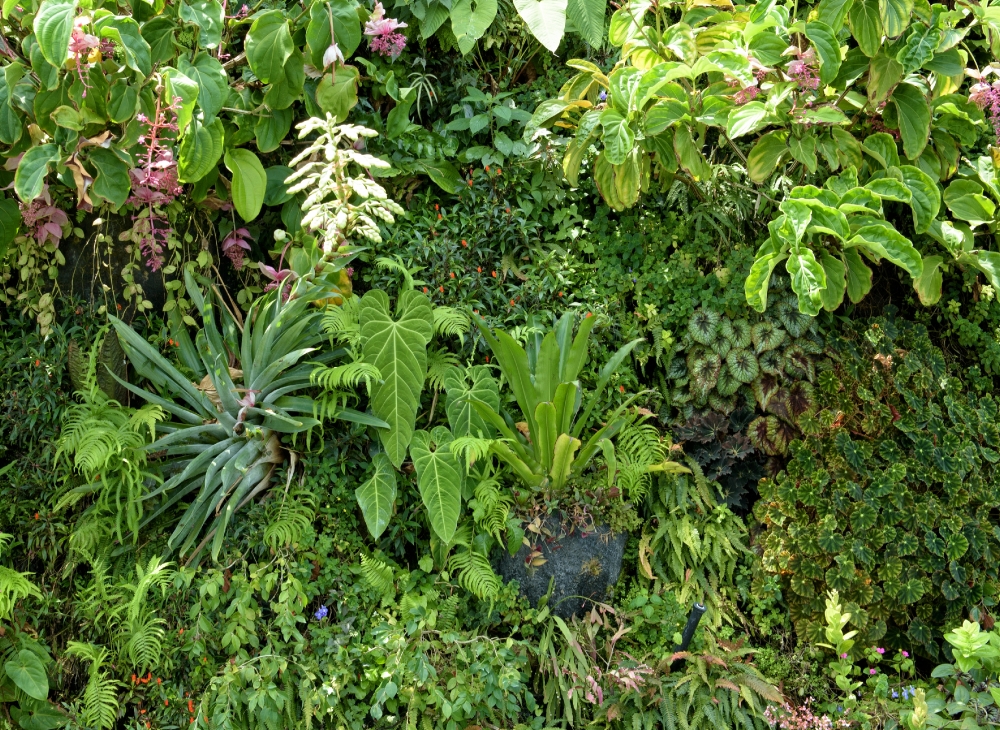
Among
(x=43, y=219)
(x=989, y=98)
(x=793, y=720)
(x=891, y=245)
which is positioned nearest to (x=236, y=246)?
(x=43, y=219)

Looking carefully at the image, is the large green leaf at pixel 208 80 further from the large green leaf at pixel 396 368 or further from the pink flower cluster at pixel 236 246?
the large green leaf at pixel 396 368

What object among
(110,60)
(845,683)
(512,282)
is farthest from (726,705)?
(110,60)

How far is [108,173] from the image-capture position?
3098 millimetres

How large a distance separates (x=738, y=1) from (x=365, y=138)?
77.6 inches

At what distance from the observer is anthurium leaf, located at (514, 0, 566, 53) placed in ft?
12.0

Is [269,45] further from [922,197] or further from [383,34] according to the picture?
[922,197]

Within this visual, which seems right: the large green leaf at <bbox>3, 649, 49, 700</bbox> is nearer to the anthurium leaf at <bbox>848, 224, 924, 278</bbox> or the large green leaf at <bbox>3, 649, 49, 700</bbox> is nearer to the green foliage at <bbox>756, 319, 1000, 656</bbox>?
the green foliage at <bbox>756, 319, 1000, 656</bbox>

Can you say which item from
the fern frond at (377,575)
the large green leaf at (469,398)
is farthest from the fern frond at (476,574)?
the large green leaf at (469,398)

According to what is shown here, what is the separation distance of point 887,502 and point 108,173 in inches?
128

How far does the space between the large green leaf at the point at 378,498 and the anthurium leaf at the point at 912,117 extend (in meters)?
2.47

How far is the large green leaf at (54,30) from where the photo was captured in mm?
2648

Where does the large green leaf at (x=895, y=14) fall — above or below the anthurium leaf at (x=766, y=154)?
above

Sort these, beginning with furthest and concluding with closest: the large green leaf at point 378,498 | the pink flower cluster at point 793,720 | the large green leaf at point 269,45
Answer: the large green leaf at point 269,45 → the large green leaf at point 378,498 → the pink flower cluster at point 793,720

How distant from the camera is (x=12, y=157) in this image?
10.3 feet
